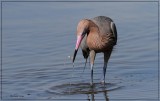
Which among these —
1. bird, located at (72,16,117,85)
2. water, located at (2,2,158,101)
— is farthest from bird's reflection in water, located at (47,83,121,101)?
bird, located at (72,16,117,85)

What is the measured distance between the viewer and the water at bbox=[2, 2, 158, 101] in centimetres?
960

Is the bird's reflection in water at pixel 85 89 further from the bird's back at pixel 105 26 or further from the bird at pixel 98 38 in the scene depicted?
the bird's back at pixel 105 26

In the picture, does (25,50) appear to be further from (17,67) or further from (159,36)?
(159,36)

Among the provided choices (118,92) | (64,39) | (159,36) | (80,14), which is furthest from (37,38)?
(118,92)

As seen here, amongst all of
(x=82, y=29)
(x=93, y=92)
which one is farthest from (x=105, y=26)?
(x=93, y=92)

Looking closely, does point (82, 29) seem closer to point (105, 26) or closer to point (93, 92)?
point (105, 26)

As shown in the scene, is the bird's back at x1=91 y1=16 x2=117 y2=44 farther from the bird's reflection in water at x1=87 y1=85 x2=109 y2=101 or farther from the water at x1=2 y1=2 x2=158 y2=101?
the bird's reflection in water at x1=87 y1=85 x2=109 y2=101

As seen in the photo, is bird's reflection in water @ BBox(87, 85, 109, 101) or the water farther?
the water

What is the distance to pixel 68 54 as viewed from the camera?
11688 mm

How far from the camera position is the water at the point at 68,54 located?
9602 millimetres

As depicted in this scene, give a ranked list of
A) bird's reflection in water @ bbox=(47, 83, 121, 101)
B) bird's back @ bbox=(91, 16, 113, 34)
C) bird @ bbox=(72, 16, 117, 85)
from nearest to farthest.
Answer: bird's reflection in water @ bbox=(47, 83, 121, 101), bird @ bbox=(72, 16, 117, 85), bird's back @ bbox=(91, 16, 113, 34)

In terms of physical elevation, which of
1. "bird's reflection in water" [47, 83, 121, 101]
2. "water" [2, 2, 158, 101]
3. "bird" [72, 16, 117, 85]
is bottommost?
"bird's reflection in water" [47, 83, 121, 101]

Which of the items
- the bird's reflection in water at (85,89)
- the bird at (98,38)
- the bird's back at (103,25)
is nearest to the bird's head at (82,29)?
the bird at (98,38)

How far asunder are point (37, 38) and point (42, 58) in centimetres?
115
